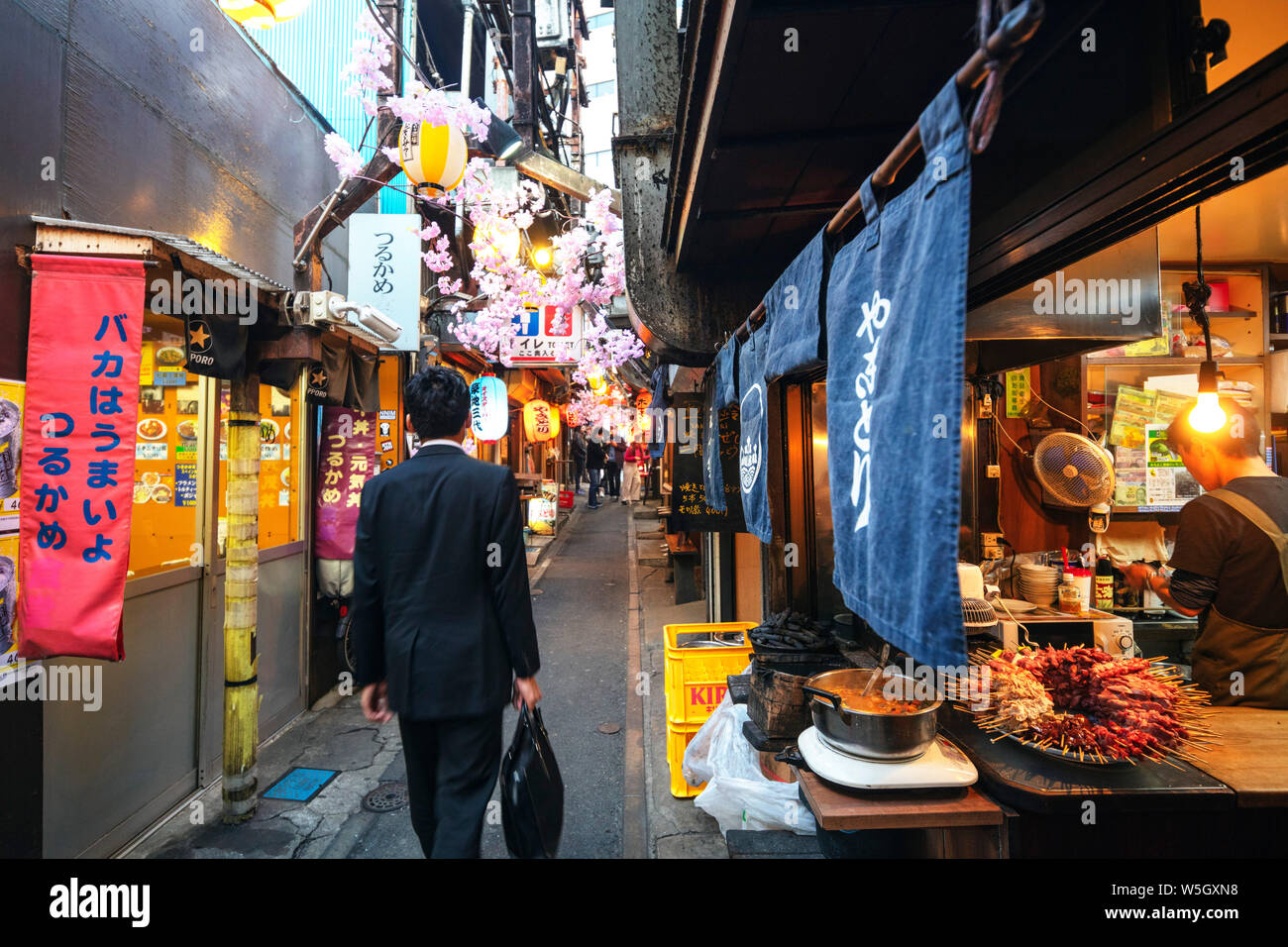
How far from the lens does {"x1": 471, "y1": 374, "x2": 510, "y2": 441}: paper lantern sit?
1165 cm

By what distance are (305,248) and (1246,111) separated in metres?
7.26

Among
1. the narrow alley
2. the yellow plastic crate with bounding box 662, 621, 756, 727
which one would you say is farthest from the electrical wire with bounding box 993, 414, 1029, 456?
the narrow alley

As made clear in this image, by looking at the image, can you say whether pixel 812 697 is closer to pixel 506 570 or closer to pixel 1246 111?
pixel 506 570

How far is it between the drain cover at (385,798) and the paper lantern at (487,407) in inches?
280

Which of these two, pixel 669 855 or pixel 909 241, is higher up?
pixel 909 241

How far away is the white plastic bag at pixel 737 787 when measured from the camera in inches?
151

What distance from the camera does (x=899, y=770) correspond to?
2.81 metres

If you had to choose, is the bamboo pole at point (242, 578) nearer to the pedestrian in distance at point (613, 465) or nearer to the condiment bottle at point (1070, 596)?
the condiment bottle at point (1070, 596)

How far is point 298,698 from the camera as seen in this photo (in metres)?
7.44

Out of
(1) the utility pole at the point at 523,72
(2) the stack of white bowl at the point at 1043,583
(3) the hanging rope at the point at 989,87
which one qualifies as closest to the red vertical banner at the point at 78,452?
(3) the hanging rope at the point at 989,87

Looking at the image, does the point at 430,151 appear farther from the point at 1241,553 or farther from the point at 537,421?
the point at 537,421

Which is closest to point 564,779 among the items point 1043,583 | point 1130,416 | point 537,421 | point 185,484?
point 185,484

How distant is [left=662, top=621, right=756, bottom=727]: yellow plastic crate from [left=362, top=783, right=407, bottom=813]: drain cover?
257cm

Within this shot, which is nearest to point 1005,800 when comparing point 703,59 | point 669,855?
point 669,855
